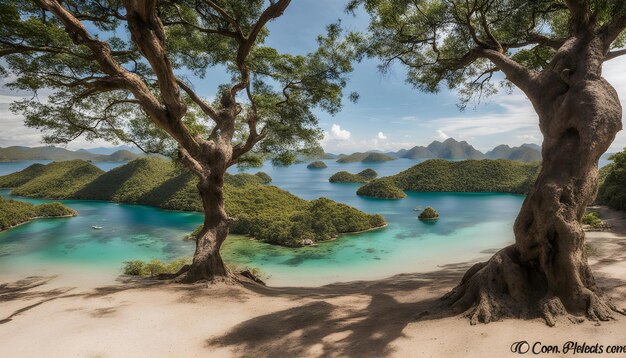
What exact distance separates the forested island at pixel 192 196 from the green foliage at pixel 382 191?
23282 mm

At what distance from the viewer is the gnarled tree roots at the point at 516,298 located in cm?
417

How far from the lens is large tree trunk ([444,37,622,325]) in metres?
4.43

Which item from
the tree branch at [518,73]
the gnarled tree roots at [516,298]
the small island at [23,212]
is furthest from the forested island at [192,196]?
the tree branch at [518,73]

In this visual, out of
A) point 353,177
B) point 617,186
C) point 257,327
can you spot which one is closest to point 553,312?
point 257,327

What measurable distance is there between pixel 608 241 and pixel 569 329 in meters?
14.2

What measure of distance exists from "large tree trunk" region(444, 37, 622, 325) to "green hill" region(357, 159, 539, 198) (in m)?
54.3

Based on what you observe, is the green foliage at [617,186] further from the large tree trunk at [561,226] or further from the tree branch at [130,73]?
the tree branch at [130,73]

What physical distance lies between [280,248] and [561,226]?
73.1 feet

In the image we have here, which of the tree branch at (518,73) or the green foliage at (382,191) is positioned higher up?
the tree branch at (518,73)

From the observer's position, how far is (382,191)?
2373 inches

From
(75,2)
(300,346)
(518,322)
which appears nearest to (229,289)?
(300,346)

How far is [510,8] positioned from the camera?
29.1 ft

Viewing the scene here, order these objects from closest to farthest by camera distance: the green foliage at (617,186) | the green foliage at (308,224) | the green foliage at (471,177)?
the green foliage at (617,186)
the green foliage at (308,224)
the green foliage at (471,177)

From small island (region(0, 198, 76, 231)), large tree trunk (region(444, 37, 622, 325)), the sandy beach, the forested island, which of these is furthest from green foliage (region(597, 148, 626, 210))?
small island (region(0, 198, 76, 231))
